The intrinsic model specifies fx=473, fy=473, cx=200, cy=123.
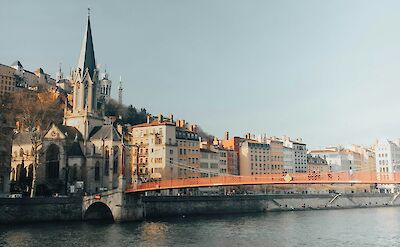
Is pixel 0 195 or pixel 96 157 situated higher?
pixel 96 157

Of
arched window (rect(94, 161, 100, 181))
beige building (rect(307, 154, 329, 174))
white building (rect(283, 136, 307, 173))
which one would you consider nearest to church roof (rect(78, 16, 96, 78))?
arched window (rect(94, 161, 100, 181))

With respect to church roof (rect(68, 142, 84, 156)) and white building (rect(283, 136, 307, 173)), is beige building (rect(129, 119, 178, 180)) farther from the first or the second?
white building (rect(283, 136, 307, 173))

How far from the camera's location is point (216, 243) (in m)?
40.8

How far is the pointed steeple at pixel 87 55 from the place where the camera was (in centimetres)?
8338

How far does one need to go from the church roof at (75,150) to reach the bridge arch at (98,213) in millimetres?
15177

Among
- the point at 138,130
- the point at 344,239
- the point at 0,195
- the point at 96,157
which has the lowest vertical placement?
the point at 344,239

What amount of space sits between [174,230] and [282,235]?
11430 mm

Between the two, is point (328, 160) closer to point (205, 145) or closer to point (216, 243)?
point (205, 145)

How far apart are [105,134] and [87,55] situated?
1600cm

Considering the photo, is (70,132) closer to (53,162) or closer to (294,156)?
(53,162)

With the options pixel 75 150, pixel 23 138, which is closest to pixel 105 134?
pixel 75 150

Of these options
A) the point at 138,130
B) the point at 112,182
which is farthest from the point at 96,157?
the point at 138,130

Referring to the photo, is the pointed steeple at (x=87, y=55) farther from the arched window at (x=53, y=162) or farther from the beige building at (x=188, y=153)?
the beige building at (x=188, y=153)

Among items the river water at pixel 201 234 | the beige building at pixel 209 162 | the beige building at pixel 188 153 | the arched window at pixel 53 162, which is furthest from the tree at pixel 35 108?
the river water at pixel 201 234
